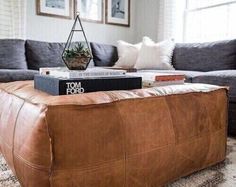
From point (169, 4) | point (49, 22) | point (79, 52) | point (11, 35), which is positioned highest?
point (169, 4)

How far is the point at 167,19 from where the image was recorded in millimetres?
3473

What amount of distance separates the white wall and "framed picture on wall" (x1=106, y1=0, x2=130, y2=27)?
80 mm

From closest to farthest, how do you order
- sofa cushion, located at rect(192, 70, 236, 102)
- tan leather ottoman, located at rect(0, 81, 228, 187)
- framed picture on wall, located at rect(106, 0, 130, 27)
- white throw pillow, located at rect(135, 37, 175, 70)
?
tan leather ottoman, located at rect(0, 81, 228, 187) < sofa cushion, located at rect(192, 70, 236, 102) < white throw pillow, located at rect(135, 37, 175, 70) < framed picture on wall, located at rect(106, 0, 130, 27)

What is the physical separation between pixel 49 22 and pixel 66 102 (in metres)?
2.88

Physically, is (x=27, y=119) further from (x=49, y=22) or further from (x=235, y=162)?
(x=49, y=22)

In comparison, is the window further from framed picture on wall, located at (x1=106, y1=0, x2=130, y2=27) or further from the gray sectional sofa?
framed picture on wall, located at (x1=106, y1=0, x2=130, y2=27)

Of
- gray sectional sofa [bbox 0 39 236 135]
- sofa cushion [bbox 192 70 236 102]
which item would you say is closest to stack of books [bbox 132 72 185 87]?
sofa cushion [bbox 192 70 236 102]

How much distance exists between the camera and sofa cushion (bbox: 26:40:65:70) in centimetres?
280

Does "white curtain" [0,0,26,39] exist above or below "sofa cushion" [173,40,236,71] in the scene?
above

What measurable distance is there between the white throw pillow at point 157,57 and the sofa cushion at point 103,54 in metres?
0.43

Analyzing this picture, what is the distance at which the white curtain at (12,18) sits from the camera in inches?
118

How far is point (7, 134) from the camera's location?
0.94 m

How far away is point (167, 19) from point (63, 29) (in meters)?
1.38

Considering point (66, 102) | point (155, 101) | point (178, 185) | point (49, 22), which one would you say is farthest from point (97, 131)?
point (49, 22)
